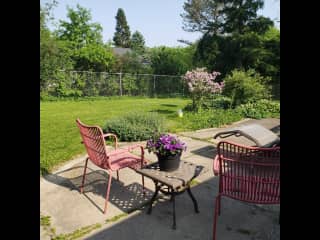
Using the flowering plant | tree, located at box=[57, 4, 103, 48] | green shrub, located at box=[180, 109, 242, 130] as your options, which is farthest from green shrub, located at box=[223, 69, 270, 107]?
tree, located at box=[57, 4, 103, 48]

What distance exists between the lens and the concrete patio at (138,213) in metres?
2.42

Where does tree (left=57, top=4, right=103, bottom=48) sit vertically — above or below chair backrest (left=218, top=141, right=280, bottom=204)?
above

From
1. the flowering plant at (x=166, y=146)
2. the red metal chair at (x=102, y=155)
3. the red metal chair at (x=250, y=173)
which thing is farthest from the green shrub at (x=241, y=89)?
the red metal chair at (x=250, y=173)

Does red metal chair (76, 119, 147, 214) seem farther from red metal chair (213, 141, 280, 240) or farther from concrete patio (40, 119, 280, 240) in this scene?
red metal chair (213, 141, 280, 240)

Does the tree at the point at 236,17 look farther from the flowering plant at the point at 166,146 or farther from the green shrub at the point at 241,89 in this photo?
the flowering plant at the point at 166,146

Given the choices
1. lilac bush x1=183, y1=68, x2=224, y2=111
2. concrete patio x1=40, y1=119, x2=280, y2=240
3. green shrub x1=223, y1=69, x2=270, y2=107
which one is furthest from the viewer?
green shrub x1=223, y1=69, x2=270, y2=107

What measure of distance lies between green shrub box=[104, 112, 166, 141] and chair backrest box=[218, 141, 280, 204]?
145 inches

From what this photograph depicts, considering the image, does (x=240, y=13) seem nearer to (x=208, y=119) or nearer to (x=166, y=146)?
(x=208, y=119)

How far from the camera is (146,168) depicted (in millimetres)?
2951

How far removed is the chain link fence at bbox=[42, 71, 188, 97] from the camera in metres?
16.0

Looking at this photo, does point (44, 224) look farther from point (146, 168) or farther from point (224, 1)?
point (224, 1)

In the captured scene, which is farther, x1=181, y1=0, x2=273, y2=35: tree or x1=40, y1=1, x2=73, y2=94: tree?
x1=181, y1=0, x2=273, y2=35: tree
